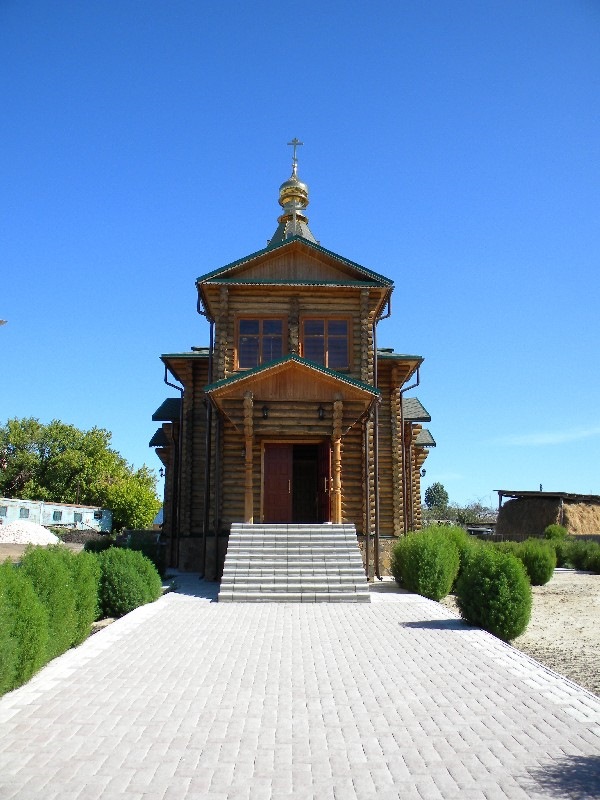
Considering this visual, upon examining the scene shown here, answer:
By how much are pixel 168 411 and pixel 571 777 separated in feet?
61.0

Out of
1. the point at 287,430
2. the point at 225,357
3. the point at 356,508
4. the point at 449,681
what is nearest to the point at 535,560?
the point at 356,508

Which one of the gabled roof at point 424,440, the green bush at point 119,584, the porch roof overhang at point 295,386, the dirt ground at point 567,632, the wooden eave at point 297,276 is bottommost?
the dirt ground at point 567,632

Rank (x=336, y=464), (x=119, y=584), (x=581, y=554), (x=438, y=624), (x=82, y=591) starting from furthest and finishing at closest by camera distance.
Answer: (x=581, y=554) < (x=336, y=464) < (x=119, y=584) < (x=438, y=624) < (x=82, y=591)

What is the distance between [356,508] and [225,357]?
17.8 feet

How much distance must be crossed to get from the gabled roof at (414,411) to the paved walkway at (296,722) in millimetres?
12882

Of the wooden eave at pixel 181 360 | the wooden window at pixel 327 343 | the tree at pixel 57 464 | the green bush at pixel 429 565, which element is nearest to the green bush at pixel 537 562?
the green bush at pixel 429 565

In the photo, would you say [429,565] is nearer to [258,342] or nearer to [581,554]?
[258,342]

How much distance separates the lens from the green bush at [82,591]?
926 cm

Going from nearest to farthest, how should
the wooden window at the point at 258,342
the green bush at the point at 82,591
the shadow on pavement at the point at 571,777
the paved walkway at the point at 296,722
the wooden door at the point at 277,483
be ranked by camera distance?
1. the shadow on pavement at the point at 571,777
2. the paved walkway at the point at 296,722
3. the green bush at the point at 82,591
4. the wooden door at the point at 277,483
5. the wooden window at the point at 258,342

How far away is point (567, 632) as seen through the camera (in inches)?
488

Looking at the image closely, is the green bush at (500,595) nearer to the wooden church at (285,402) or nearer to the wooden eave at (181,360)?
the wooden church at (285,402)

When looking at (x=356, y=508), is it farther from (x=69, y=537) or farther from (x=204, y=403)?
(x=69, y=537)

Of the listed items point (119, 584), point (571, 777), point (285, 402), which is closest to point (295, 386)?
point (285, 402)

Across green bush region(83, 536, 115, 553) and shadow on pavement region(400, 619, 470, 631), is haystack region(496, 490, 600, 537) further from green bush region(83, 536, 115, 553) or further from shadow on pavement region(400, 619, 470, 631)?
shadow on pavement region(400, 619, 470, 631)
